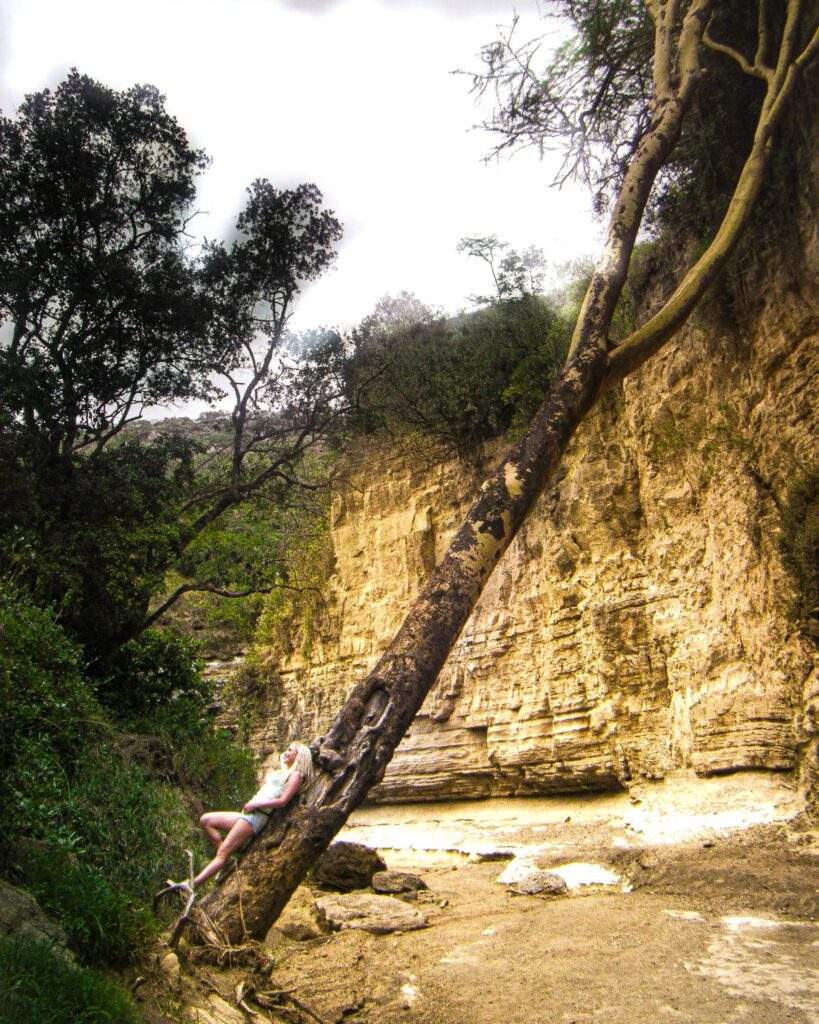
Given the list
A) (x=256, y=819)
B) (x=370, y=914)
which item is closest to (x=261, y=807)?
(x=256, y=819)

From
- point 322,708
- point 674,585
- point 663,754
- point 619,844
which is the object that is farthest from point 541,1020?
point 322,708

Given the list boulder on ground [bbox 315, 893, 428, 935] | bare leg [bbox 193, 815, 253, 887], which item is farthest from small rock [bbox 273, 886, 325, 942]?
bare leg [bbox 193, 815, 253, 887]

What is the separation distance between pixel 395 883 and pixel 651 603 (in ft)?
17.2

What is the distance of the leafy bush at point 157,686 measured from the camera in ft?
35.3

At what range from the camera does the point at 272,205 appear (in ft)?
43.7

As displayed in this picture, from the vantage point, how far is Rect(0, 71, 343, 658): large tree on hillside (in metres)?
9.86

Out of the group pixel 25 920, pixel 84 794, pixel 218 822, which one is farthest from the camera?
pixel 84 794

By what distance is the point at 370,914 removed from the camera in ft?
24.5

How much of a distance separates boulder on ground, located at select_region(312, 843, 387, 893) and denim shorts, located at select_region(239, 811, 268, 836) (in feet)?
15.5

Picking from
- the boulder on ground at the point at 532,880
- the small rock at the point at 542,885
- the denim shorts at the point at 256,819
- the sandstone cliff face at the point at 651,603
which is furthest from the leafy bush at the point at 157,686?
the denim shorts at the point at 256,819

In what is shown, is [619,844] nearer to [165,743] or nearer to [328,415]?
[165,743]

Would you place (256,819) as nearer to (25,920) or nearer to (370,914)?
(25,920)

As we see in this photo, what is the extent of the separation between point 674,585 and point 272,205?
940 cm

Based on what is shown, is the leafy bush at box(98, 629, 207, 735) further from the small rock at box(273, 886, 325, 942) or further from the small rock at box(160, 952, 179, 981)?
the small rock at box(160, 952, 179, 981)
